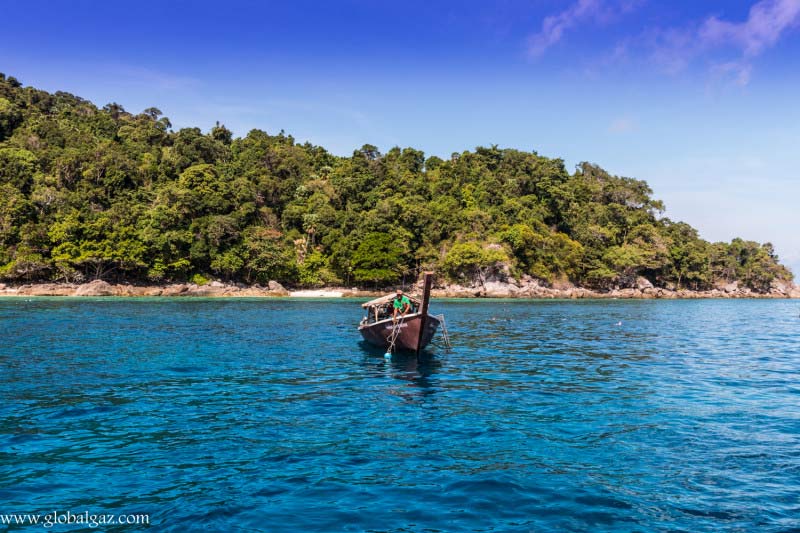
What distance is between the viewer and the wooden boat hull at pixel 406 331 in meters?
21.6

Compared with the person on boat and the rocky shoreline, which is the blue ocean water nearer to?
the person on boat

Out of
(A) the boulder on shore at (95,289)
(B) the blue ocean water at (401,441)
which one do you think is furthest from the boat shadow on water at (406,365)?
(A) the boulder on shore at (95,289)

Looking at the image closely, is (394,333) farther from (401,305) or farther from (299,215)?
(299,215)

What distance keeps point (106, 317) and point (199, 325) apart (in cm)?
1000

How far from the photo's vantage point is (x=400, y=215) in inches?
3740

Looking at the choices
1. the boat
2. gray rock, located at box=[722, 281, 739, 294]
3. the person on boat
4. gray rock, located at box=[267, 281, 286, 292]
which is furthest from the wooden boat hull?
gray rock, located at box=[722, 281, 739, 294]

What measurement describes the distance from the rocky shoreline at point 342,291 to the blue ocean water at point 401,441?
184 feet

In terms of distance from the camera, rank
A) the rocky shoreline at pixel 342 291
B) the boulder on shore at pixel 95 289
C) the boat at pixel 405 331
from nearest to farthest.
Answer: the boat at pixel 405 331 → the boulder on shore at pixel 95 289 → the rocky shoreline at pixel 342 291

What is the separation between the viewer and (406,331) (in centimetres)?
2194

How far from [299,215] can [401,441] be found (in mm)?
89992

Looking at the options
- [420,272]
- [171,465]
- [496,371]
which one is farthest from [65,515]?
[420,272]

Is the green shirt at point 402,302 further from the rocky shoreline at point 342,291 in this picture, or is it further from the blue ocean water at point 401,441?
the rocky shoreline at point 342,291

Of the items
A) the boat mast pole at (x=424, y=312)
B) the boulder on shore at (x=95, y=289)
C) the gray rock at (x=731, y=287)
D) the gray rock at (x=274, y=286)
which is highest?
the gray rock at (x=731, y=287)

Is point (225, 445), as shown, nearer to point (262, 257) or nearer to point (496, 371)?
point (496, 371)
